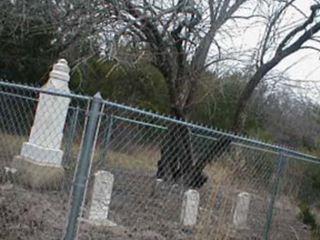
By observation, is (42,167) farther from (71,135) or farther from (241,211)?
(241,211)

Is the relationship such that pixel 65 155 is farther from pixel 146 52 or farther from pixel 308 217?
pixel 308 217

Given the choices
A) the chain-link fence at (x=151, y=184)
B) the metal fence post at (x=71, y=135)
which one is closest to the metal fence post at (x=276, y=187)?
the chain-link fence at (x=151, y=184)

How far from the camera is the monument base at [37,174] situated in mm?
8953

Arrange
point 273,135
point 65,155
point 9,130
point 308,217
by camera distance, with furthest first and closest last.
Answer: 1. point 273,135
2. point 9,130
3. point 65,155
4. point 308,217

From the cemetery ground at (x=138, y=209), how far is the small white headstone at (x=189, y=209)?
10cm

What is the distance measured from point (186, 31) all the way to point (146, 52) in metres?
0.78

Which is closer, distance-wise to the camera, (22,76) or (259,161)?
(259,161)

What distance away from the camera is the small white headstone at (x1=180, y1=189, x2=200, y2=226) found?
8008mm

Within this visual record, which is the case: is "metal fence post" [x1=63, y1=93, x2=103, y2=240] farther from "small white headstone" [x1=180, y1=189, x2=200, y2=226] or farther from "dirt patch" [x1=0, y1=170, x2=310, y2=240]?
"small white headstone" [x1=180, y1=189, x2=200, y2=226]

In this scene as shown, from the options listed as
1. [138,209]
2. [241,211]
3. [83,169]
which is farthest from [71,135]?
[83,169]

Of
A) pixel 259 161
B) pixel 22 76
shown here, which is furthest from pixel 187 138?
pixel 22 76

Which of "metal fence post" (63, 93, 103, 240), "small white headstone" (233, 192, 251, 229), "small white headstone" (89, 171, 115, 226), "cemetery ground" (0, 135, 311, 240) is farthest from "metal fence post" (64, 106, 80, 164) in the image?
"metal fence post" (63, 93, 103, 240)

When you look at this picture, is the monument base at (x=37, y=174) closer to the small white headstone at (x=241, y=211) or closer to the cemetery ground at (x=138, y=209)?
the cemetery ground at (x=138, y=209)

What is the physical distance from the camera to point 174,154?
10578 mm
